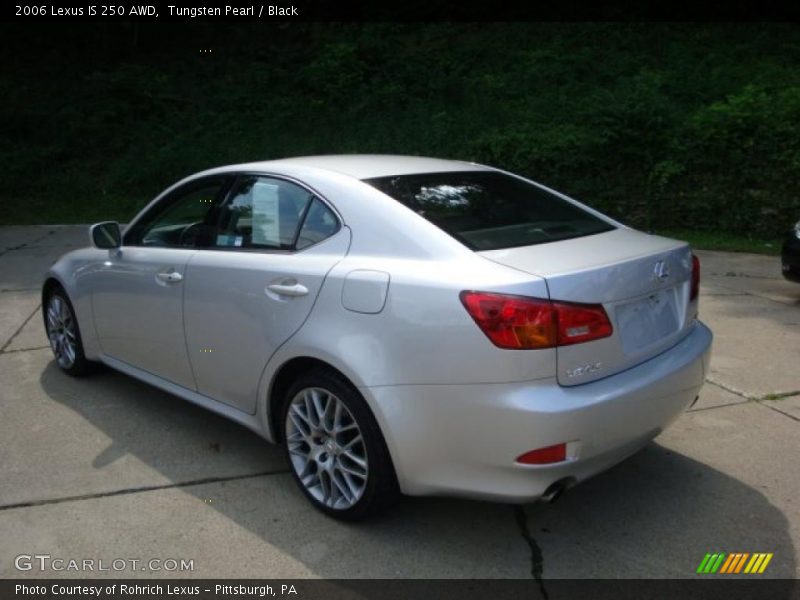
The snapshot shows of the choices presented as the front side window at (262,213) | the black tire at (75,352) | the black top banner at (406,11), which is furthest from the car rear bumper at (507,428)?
the black top banner at (406,11)

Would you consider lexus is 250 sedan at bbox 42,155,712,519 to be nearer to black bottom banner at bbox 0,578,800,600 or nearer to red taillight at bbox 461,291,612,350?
red taillight at bbox 461,291,612,350

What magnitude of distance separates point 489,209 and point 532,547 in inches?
58.0

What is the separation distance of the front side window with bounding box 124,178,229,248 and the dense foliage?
8675 millimetres

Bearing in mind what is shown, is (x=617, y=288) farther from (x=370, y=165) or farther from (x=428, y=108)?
(x=428, y=108)

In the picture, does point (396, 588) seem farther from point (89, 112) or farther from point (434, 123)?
point (89, 112)

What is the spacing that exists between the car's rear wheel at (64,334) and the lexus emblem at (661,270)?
11.7 feet

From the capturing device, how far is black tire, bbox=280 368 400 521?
2875 millimetres

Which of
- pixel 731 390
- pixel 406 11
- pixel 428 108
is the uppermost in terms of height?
pixel 406 11

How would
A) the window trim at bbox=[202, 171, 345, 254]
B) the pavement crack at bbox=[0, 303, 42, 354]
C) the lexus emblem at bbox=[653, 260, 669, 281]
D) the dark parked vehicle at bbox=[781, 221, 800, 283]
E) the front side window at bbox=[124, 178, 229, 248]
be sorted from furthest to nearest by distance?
the dark parked vehicle at bbox=[781, 221, 800, 283], the pavement crack at bbox=[0, 303, 42, 354], the front side window at bbox=[124, 178, 229, 248], the window trim at bbox=[202, 171, 345, 254], the lexus emblem at bbox=[653, 260, 669, 281]

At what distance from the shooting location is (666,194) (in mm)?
11320

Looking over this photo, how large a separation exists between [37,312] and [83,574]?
4.63 meters

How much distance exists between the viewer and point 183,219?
411cm

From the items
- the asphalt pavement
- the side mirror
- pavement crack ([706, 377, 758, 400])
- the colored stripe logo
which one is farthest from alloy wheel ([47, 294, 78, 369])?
→ pavement crack ([706, 377, 758, 400])

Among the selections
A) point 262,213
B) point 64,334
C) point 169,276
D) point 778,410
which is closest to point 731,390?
point 778,410
